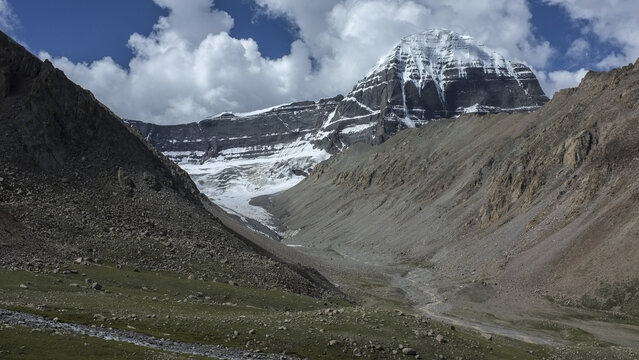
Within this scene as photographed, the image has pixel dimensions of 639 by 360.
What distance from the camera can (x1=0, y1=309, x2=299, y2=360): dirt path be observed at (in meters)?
37.3

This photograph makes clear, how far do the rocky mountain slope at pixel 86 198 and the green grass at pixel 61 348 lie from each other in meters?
25.5

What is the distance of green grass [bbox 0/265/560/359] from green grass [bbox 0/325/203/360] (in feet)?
3.96

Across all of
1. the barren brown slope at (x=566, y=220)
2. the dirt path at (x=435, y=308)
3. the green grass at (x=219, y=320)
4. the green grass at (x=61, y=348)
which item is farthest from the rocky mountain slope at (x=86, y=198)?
the barren brown slope at (x=566, y=220)

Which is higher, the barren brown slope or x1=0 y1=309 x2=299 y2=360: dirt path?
the barren brown slope

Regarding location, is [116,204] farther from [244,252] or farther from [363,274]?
[363,274]

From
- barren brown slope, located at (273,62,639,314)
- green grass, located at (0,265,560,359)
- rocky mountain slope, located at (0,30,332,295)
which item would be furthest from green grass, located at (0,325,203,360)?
barren brown slope, located at (273,62,639,314)

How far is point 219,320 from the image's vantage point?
1825 inches

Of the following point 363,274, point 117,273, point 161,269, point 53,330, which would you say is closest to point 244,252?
point 161,269

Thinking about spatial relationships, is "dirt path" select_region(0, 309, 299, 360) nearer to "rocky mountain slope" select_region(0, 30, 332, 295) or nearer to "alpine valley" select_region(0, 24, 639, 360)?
"alpine valley" select_region(0, 24, 639, 360)

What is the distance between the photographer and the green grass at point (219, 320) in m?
42.4

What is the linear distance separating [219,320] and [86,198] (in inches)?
1565

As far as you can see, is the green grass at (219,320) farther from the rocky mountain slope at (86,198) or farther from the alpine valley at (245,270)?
the rocky mountain slope at (86,198)

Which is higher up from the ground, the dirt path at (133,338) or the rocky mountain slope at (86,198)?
the rocky mountain slope at (86,198)

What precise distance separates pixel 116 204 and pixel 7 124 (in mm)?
18629
